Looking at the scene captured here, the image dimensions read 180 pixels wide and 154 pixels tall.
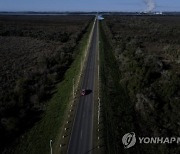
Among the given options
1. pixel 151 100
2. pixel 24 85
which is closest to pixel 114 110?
pixel 151 100

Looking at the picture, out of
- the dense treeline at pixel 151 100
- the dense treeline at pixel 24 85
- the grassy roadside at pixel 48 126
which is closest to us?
the grassy roadside at pixel 48 126

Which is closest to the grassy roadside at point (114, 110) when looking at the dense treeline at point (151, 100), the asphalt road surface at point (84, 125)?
the dense treeline at point (151, 100)

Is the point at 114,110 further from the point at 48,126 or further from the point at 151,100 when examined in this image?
the point at 48,126

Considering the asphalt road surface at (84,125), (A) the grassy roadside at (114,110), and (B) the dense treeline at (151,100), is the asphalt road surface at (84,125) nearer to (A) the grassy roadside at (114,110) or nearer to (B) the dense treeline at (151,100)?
(A) the grassy roadside at (114,110)

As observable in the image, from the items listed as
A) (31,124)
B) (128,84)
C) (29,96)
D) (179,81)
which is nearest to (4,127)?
(31,124)

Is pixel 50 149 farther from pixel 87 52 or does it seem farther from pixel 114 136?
pixel 87 52
